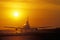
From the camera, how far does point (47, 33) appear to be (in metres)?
0.97

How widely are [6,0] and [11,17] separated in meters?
0.17

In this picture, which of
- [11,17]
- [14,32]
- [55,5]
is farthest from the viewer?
[55,5]

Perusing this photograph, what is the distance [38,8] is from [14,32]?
284 millimetres

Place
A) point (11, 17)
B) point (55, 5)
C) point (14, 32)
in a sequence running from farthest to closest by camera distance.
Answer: point (55, 5) < point (11, 17) < point (14, 32)

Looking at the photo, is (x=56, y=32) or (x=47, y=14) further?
(x=47, y=14)

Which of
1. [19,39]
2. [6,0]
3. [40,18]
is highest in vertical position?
[6,0]

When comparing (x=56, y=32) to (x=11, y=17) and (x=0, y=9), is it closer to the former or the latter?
(x=11, y=17)

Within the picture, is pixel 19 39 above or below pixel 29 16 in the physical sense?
below

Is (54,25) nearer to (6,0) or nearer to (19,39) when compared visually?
(19,39)

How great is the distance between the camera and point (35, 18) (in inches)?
42.6

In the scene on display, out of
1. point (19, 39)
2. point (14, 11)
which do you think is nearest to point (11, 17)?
point (14, 11)

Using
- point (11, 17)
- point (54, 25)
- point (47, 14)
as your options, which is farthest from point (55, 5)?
point (11, 17)

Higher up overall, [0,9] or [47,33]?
[0,9]

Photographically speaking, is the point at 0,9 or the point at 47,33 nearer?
the point at 47,33
